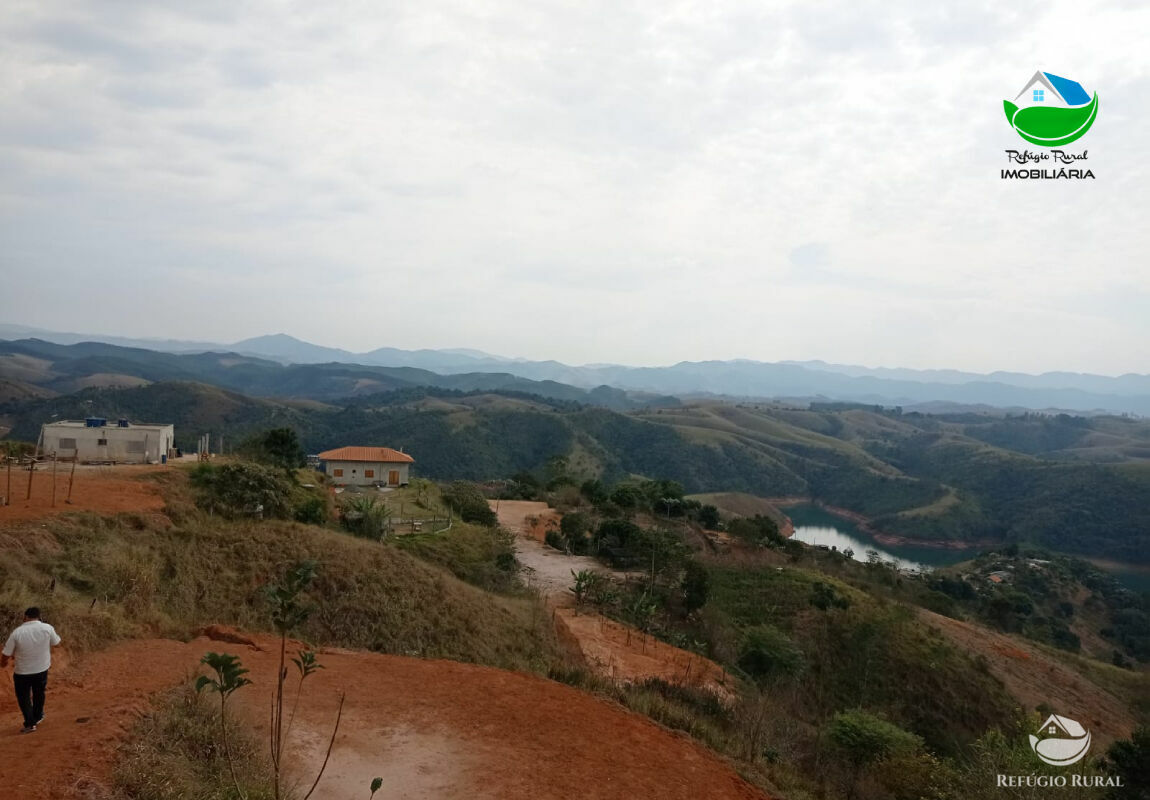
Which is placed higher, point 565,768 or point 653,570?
point 565,768

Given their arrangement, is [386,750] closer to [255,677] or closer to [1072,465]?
[255,677]

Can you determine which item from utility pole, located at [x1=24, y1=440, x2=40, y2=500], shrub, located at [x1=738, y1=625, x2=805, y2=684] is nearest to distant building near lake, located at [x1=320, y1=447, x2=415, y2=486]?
utility pole, located at [x1=24, y1=440, x2=40, y2=500]

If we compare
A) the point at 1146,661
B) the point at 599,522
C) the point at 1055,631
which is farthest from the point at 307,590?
the point at 1146,661

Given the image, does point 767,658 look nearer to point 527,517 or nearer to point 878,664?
point 878,664

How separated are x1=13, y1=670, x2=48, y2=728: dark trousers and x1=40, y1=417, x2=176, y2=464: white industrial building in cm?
1675

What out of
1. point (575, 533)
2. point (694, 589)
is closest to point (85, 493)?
point (694, 589)

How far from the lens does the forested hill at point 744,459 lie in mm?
74125

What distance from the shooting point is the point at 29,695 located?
632 centimetres

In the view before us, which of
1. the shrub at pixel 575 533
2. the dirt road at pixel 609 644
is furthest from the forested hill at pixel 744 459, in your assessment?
the dirt road at pixel 609 644

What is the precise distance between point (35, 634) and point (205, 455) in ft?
53.7

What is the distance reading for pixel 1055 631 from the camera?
3828 centimetres

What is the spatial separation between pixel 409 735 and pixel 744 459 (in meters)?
95.6

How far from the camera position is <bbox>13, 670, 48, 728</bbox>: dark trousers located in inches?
245

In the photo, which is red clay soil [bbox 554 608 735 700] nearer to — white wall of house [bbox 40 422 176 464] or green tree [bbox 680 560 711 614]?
green tree [bbox 680 560 711 614]
